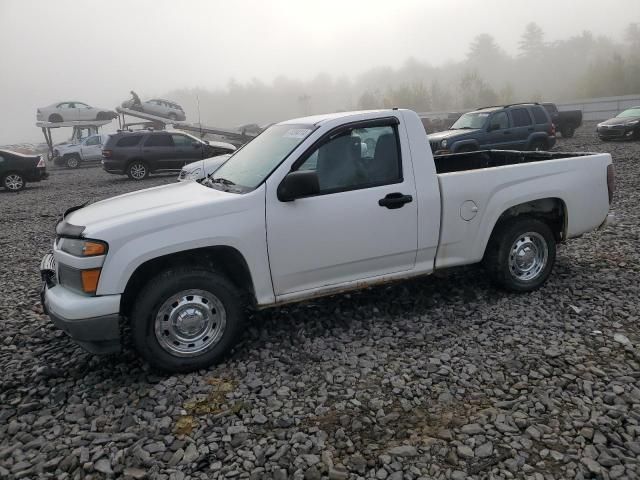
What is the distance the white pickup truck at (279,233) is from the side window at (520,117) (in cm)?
1119

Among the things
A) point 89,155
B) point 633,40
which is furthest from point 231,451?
point 633,40

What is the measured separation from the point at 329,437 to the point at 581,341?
2289 mm

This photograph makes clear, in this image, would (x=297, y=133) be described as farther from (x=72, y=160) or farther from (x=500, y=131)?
(x=72, y=160)

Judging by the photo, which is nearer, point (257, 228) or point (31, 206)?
point (257, 228)

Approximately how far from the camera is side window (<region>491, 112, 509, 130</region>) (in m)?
14.8

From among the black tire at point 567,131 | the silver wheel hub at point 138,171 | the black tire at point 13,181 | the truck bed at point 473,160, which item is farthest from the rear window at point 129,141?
the black tire at point 567,131

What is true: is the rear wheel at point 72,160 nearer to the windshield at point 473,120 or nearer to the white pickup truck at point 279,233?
the windshield at point 473,120

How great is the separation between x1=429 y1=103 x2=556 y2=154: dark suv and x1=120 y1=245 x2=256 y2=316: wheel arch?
11.0 meters

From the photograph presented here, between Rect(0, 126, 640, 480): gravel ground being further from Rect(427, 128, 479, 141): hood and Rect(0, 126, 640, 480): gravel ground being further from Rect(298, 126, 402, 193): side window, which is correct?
Rect(427, 128, 479, 141): hood

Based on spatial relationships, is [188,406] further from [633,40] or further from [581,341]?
[633,40]

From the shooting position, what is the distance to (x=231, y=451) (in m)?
2.95

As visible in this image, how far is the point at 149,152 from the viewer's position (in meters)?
17.9

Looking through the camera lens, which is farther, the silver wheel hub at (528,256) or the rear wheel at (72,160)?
the rear wheel at (72,160)

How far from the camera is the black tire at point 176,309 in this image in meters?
3.61
